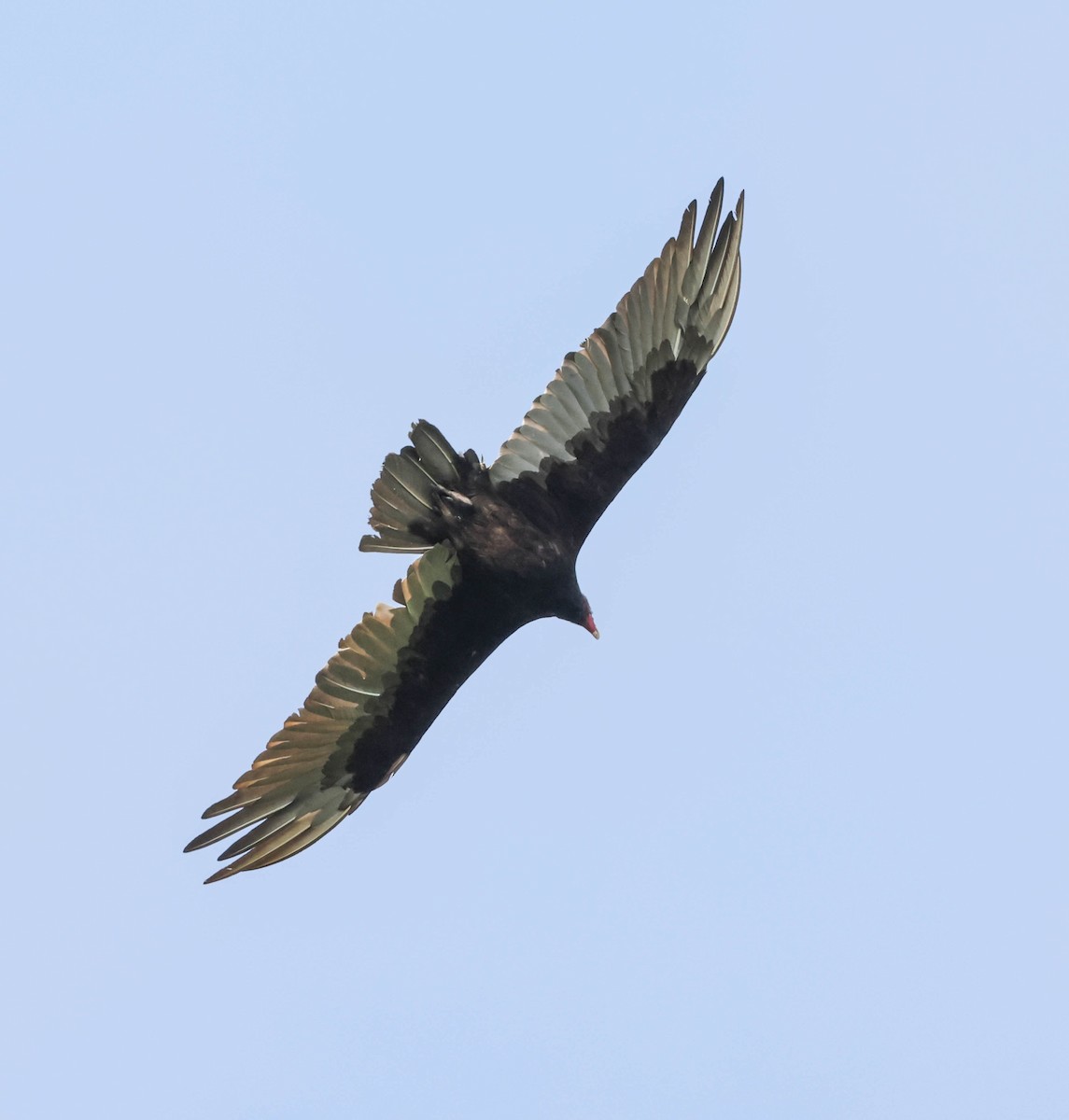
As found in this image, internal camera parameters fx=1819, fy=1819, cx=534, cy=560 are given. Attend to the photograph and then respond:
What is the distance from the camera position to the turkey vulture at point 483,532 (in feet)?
33.1

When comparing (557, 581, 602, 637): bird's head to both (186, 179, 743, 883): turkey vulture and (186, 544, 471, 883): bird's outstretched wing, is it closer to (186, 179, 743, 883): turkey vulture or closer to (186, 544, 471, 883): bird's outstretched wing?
(186, 179, 743, 883): turkey vulture

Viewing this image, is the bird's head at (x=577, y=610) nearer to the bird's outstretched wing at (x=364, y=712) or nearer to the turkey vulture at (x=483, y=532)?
the turkey vulture at (x=483, y=532)

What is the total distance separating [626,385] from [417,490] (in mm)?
1306

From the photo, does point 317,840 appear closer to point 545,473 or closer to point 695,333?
point 545,473

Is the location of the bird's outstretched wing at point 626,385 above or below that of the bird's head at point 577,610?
above

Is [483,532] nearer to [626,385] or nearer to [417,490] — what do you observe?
[417,490]

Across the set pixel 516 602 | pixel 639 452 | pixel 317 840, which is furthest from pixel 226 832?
pixel 639 452

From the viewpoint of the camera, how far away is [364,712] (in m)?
10.4

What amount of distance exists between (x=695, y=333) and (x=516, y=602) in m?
1.83

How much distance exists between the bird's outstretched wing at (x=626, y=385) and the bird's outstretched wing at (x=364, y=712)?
0.68 metres

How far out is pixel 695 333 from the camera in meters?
10.2

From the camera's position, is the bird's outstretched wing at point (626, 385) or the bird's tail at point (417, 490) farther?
the bird's outstretched wing at point (626, 385)

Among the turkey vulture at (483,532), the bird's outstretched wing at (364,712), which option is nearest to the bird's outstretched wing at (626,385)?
the turkey vulture at (483,532)

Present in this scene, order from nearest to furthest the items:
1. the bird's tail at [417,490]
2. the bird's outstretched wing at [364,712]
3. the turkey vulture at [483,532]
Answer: the bird's tail at [417,490], the turkey vulture at [483,532], the bird's outstretched wing at [364,712]
